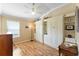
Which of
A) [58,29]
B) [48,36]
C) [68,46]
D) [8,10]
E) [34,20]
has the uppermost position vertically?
[8,10]

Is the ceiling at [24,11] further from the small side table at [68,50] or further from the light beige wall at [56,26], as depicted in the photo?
the small side table at [68,50]

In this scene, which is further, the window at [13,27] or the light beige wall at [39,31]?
the light beige wall at [39,31]

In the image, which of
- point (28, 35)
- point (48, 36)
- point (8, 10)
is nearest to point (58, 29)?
point (48, 36)

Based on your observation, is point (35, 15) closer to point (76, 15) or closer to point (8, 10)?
point (8, 10)

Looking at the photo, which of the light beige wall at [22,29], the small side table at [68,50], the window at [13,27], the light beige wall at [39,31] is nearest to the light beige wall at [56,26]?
the small side table at [68,50]

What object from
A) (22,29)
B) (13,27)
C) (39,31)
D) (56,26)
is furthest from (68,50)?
(13,27)

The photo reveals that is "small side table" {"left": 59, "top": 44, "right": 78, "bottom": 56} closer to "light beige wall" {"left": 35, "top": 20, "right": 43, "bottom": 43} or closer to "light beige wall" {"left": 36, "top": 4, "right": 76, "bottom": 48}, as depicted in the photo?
"light beige wall" {"left": 36, "top": 4, "right": 76, "bottom": 48}

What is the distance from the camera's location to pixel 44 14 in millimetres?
2623

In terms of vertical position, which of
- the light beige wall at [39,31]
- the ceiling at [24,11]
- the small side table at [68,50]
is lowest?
the small side table at [68,50]

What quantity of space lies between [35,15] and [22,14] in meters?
0.33

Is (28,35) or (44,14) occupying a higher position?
(44,14)

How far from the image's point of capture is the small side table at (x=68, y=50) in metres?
2.11

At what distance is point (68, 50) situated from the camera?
2225mm

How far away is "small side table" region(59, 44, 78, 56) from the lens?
6.91ft
